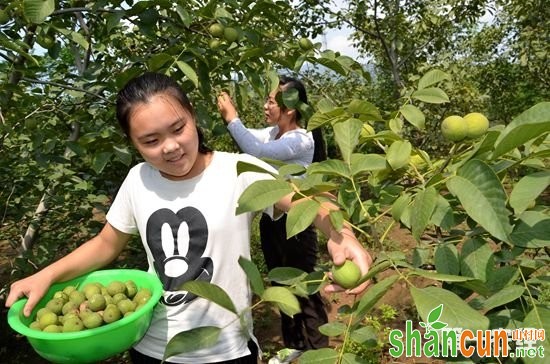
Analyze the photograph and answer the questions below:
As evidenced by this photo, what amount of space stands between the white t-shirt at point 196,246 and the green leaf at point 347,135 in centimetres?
42

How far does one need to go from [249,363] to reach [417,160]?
2.68ft

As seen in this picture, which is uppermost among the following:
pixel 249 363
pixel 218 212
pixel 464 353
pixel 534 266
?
pixel 218 212

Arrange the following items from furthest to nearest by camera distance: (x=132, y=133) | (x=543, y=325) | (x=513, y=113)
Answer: (x=513, y=113), (x=132, y=133), (x=543, y=325)

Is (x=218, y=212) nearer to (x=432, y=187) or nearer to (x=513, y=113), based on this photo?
(x=432, y=187)

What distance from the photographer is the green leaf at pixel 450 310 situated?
1.83ft

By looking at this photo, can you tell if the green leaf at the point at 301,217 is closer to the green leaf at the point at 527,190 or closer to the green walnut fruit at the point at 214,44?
the green leaf at the point at 527,190

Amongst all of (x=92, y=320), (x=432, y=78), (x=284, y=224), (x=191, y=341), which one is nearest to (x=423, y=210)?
(x=191, y=341)

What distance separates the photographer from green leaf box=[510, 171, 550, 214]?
0.63m

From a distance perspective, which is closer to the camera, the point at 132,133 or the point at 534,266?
the point at 534,266

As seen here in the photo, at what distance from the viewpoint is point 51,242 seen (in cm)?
241

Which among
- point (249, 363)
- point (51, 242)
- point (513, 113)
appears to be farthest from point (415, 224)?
point (513, 113)

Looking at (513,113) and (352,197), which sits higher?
(513,113)

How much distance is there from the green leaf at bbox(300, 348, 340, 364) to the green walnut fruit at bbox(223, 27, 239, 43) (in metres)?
1.08

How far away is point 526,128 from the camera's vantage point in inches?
24.0
